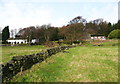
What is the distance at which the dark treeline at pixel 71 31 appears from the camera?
50.8 metres

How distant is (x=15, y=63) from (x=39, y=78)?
1.69 metres

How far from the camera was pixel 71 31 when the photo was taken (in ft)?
167

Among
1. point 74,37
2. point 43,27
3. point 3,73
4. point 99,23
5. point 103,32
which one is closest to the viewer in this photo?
point 3,73

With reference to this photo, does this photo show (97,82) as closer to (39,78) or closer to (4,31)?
(39,78)

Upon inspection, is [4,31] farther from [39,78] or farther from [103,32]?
[39,78]

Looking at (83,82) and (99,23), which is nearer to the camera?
(83,82)

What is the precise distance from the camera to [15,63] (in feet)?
22.3

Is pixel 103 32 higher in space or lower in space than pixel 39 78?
higher

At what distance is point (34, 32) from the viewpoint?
240 ft

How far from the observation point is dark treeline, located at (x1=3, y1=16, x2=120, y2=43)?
2002 inches

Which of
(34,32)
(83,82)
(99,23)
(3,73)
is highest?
(99,23)

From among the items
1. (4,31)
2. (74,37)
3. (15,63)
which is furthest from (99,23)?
(15,63)

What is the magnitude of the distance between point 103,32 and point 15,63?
80.2 meters

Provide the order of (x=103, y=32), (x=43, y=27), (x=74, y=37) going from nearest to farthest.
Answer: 1. (x=74, y=37)
2. (x=43, y=27)
3. (x=103, y=32)
